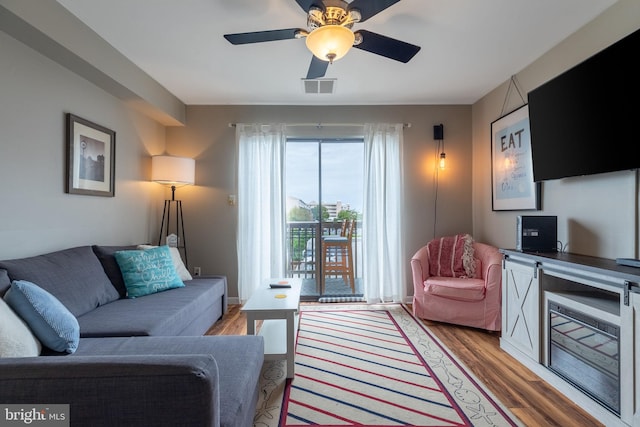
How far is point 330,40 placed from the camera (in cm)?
167

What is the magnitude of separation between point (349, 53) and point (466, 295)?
8.09 ft

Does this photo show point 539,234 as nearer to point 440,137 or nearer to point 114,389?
point 440,137

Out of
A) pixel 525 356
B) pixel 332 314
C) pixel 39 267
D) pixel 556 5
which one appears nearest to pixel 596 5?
pixel 556 5

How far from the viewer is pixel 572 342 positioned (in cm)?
189

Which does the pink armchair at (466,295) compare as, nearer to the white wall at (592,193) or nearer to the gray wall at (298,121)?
the white wall at (592,193)

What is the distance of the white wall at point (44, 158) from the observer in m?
1.92

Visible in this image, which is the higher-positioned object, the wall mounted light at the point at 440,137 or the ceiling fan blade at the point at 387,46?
the ceiling fan blade at the point at 387,46

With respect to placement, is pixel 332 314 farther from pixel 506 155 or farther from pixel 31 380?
pixel 31 380

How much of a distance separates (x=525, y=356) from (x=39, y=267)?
3382 millimetres

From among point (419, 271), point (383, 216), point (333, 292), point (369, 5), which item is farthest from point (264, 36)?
point (333, 292)

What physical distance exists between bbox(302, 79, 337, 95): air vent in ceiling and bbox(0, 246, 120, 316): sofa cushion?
2498 mm

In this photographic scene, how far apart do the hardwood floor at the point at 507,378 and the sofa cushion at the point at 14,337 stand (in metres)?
1.60

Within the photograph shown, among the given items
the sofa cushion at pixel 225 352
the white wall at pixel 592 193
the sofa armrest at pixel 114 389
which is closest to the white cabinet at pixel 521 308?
the white wall at pixel 592 193

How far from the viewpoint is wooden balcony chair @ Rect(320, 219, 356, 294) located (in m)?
3.91
